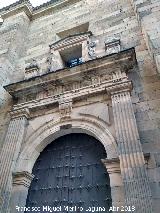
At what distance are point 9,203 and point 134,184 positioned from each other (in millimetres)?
2202

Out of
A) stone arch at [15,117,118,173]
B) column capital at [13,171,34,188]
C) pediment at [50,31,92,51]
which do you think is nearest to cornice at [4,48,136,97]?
stone arch at [15,117,118,173]

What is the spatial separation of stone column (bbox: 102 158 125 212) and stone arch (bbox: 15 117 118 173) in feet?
1.30

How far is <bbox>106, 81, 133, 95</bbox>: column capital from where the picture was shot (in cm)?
473

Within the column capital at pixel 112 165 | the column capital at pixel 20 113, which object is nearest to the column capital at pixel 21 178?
the column capital at pixel 20 113

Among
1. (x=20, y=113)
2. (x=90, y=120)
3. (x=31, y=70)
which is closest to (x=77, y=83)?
(x=90, y=120)

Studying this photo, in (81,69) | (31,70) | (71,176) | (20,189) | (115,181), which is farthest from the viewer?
(31,70)

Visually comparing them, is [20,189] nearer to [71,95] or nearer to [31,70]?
[71,95]

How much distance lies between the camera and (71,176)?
448 centimetres

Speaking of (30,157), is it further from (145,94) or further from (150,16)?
(150,16)

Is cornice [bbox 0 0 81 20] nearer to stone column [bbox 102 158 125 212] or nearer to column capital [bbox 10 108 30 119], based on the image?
column capital [bbox 10 108 30 119]

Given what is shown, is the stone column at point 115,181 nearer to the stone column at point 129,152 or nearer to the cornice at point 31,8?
the stone column at point 129,152

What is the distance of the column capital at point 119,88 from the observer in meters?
4.73

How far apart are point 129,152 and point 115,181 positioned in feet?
1.63

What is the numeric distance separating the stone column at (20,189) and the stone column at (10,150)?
0.09 m
